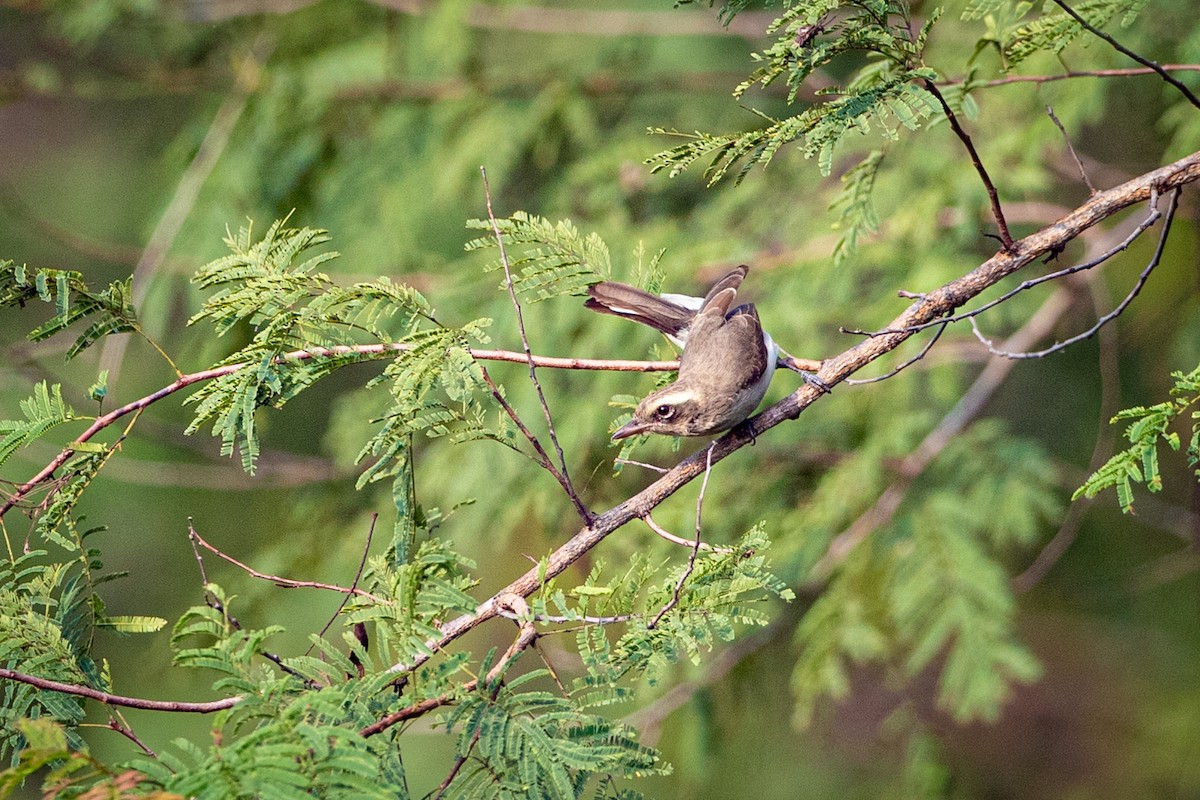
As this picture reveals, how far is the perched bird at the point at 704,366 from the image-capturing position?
2393 millimetres

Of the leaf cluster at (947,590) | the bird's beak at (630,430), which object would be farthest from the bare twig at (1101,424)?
Answer: the bird's beak at (630,430)

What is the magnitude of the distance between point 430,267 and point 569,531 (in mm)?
1562

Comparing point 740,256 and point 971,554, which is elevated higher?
point 740,256

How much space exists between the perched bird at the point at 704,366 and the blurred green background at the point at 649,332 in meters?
0.34

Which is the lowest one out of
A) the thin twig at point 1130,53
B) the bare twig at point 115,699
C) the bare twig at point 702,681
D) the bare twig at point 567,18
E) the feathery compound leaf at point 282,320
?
the bare twig at point 702,681

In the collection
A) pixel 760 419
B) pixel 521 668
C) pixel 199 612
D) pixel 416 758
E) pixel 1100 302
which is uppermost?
pixel 1100 302

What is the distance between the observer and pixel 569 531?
16.1 feet

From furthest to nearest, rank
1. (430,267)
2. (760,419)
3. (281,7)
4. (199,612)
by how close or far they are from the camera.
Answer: (281,7) → (430,267) → (760,419) → (199,612)

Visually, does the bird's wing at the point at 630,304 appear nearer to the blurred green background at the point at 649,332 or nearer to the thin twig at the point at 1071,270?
the blurred green background at the point at 649,332

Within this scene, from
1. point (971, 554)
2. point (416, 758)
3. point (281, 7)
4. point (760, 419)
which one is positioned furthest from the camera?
point (416, 758)

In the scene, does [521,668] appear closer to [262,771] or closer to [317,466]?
[317,466]

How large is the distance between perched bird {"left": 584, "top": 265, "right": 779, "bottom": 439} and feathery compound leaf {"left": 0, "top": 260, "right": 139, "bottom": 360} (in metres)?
1.03

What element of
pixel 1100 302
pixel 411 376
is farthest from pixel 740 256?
pixel 411 376

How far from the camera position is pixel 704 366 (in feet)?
8.08
